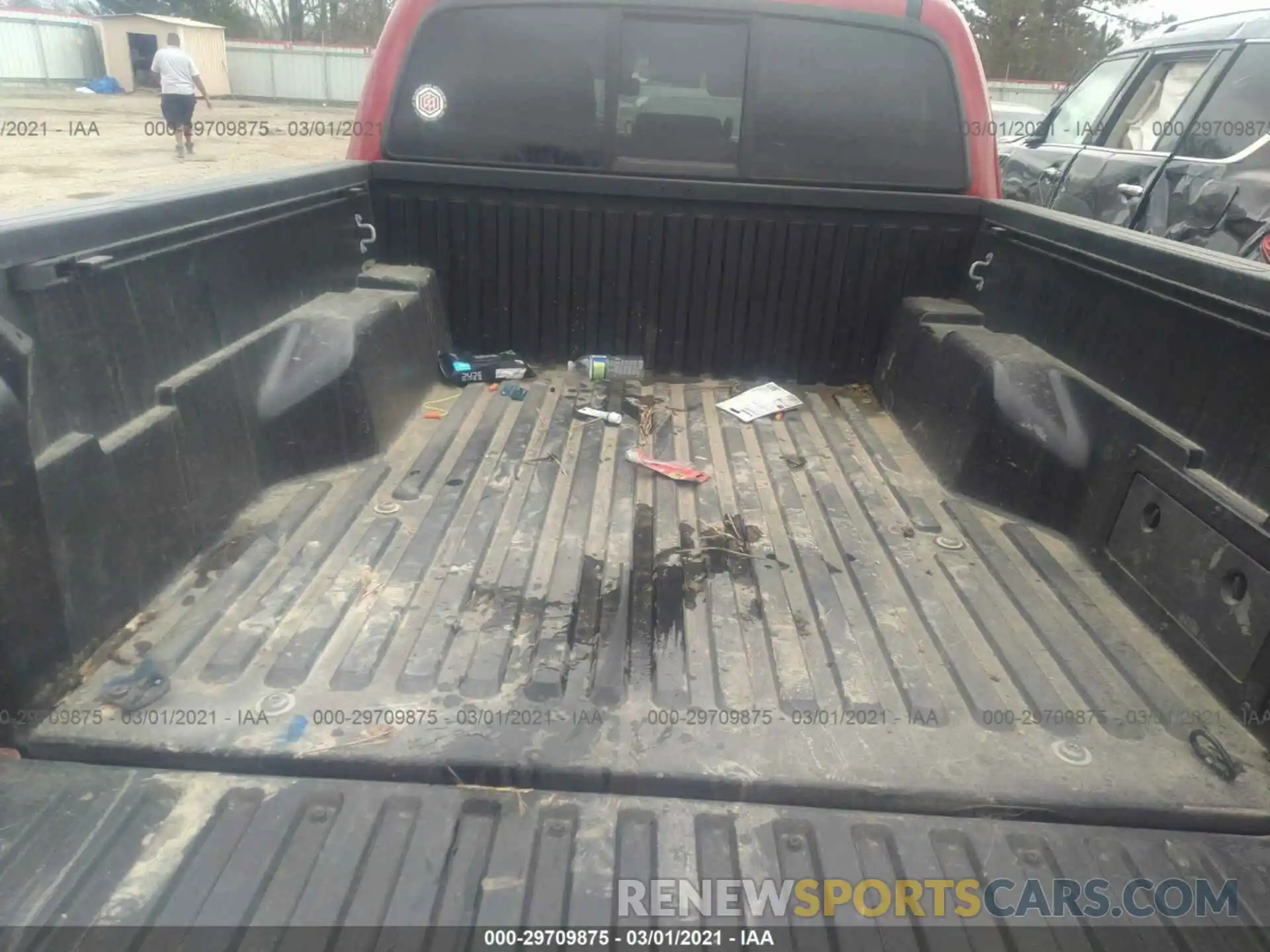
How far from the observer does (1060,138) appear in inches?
306

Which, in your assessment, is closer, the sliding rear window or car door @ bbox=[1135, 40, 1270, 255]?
the sliding rear window

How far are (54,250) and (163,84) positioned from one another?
1492 centimetres

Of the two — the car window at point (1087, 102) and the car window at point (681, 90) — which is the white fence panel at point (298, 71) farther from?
the car window at point (681, 90)

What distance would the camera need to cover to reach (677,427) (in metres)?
3.24

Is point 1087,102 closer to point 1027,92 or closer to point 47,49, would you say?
point 1027,92

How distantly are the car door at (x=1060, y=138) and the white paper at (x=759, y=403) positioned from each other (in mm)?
4401

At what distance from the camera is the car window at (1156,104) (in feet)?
19.9

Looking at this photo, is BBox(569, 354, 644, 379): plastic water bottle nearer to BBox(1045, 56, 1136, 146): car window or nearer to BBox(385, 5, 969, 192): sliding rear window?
BBox(385, 5, 969, 192): sliding rear window

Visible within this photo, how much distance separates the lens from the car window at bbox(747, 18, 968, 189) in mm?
3283

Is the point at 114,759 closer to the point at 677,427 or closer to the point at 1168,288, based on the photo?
the point at 677,427

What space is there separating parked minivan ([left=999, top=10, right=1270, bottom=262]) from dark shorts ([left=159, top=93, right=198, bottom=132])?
12736mm

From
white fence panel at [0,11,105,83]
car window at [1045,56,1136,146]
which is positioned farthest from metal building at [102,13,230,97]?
car window at [1045,56,1136,146]

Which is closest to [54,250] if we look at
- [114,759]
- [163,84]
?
[114,759]

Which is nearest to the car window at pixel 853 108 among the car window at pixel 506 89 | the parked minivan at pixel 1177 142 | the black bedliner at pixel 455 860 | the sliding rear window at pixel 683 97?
the sliding rear window at pixel 683 97
